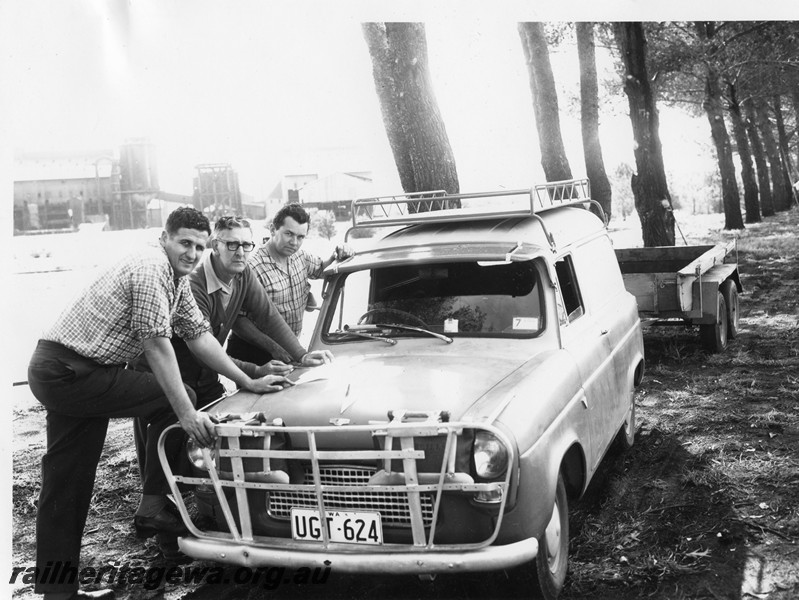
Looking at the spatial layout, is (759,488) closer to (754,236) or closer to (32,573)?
(32,573)

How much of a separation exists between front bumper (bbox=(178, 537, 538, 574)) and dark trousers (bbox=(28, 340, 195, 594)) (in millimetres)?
1173

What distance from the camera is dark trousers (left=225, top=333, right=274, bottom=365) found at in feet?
16.2

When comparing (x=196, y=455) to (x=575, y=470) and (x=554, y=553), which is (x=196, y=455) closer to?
(x=554, y=553)

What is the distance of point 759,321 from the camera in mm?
8352

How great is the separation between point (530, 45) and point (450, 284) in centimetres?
748

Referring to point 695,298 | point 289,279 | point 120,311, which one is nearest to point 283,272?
point 289,279

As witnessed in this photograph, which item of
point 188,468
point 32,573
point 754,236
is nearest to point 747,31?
point 188,468

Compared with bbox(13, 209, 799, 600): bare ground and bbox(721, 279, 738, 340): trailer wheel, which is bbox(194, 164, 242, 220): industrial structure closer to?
bbox(13, 209, 799, 600): bare ground

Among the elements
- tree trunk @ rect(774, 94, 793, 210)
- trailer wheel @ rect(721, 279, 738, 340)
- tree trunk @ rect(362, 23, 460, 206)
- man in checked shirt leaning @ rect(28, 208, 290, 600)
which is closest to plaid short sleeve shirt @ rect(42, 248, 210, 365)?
man in checked shirt leaning @ rect(28, 208, 290, 600)

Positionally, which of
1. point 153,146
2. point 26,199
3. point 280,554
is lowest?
point 280,554

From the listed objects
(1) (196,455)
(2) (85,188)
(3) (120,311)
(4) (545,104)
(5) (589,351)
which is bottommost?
(1) (196,455)

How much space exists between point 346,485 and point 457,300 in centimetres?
147

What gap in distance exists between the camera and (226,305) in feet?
15.0

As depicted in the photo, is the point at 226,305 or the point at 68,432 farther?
the point at 226,305
